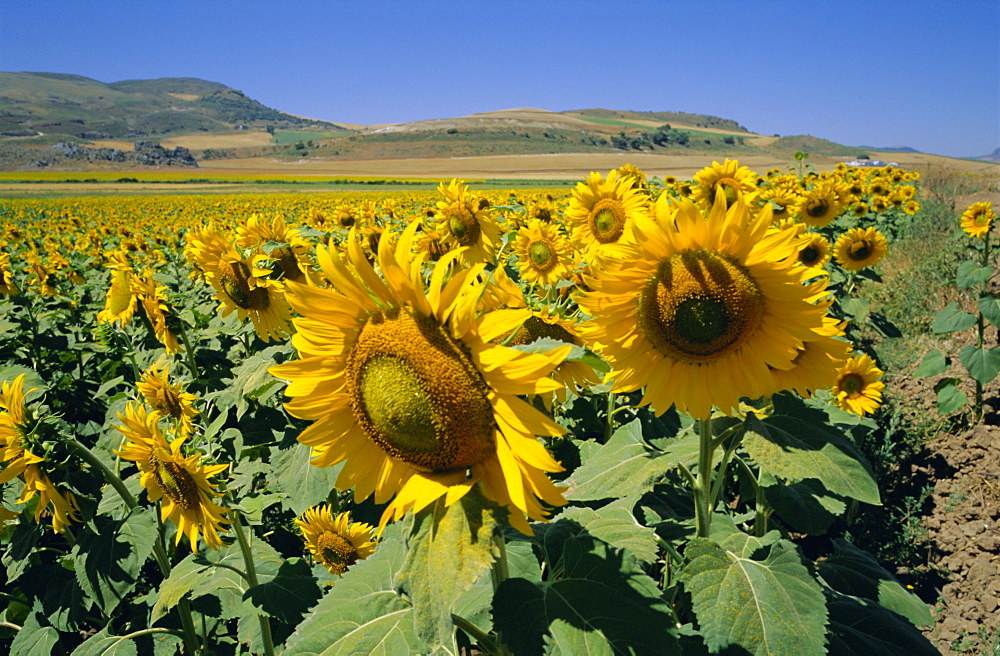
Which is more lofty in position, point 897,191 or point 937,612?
point 897,191

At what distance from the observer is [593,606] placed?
4.26ft

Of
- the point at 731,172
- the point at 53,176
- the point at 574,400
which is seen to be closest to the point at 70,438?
the point at 574,400

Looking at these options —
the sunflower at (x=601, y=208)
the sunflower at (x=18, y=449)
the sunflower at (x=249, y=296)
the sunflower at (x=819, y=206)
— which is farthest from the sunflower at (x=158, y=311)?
the sunflower at (x=819, y=206)

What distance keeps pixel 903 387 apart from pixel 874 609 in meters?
4.88

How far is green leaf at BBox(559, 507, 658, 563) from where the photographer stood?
1455 millimetres

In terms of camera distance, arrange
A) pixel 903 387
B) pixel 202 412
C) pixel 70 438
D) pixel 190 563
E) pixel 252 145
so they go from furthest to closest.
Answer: pixel 252 145 < pixel 903 387 < pixel 202 412 < pixel 190 563 < pixel 70 438

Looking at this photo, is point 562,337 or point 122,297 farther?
point 122,297

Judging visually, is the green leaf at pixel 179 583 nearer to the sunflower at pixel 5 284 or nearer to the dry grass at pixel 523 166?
the sunflower at pixel 5 284

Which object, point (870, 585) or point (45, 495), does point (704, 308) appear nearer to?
point (870, 585)

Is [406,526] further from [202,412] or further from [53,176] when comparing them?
[53,176]

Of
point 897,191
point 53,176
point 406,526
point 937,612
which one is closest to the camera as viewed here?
point 406,526

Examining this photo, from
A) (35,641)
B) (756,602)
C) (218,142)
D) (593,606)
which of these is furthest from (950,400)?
(218,142)

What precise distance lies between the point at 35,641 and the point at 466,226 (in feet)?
11.3

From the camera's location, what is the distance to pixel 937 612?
339cm
